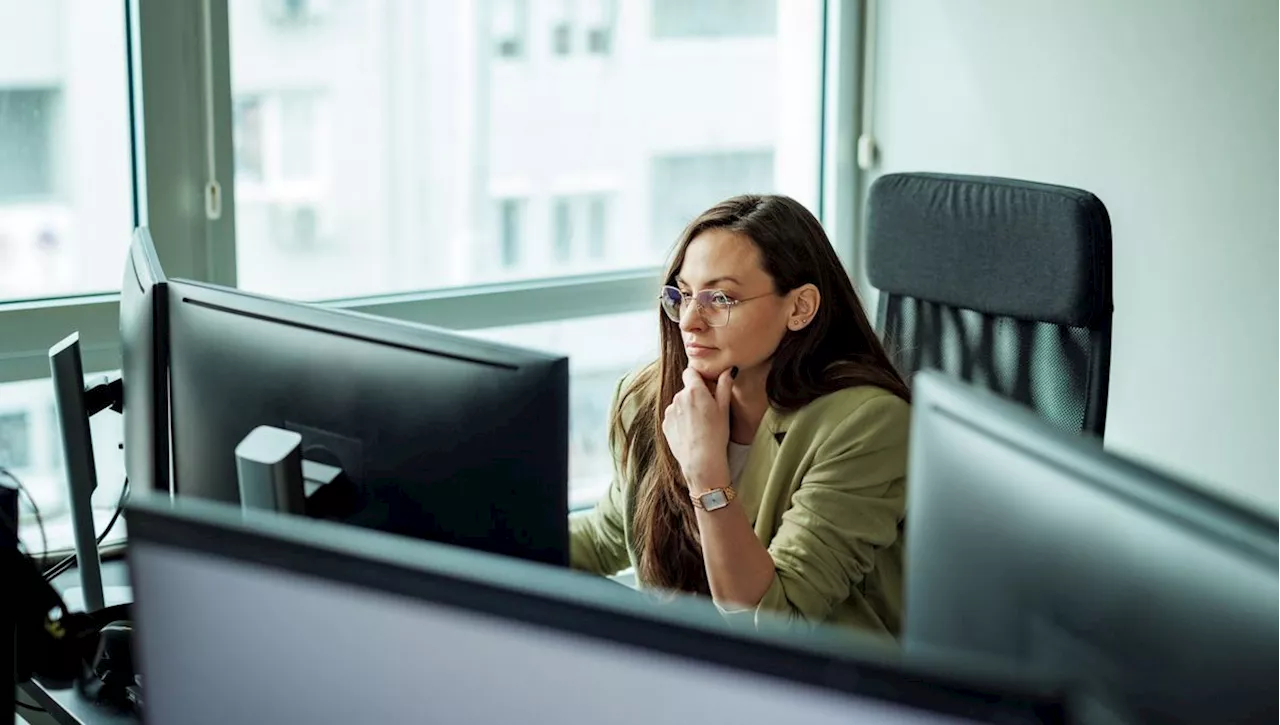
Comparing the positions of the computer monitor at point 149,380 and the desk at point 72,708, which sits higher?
the computer monitor at point 149,380

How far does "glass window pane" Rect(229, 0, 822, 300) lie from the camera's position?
274 cm

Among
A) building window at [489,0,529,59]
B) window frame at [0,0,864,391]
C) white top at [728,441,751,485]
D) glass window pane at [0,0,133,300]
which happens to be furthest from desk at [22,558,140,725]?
building window at [489,0,529,59]

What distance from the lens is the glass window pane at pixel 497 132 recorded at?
2.74 metres

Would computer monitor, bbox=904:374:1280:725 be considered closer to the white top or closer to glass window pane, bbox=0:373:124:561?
the white top

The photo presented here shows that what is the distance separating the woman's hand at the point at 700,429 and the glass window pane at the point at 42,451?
1.07m

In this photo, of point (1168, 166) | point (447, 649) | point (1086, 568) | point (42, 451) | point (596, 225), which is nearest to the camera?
point (447, 649)

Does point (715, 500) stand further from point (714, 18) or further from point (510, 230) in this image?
point (714, 18)

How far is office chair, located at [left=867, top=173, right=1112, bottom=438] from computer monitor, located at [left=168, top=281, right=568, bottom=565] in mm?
1077

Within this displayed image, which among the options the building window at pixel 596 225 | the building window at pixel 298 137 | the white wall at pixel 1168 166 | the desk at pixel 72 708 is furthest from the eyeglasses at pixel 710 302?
the building window at pixel 596 225

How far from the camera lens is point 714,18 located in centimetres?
320

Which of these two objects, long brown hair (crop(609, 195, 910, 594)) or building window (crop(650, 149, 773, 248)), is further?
building window (crop(650, 149, 773, 248))

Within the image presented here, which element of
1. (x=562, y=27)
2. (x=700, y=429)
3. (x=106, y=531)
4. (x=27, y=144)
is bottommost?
(x=106, y=531)

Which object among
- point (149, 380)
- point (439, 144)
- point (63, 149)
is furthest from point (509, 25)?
point (149, 380)

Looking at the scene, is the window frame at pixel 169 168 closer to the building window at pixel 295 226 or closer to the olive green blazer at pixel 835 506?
the building window at pixel 295 226
